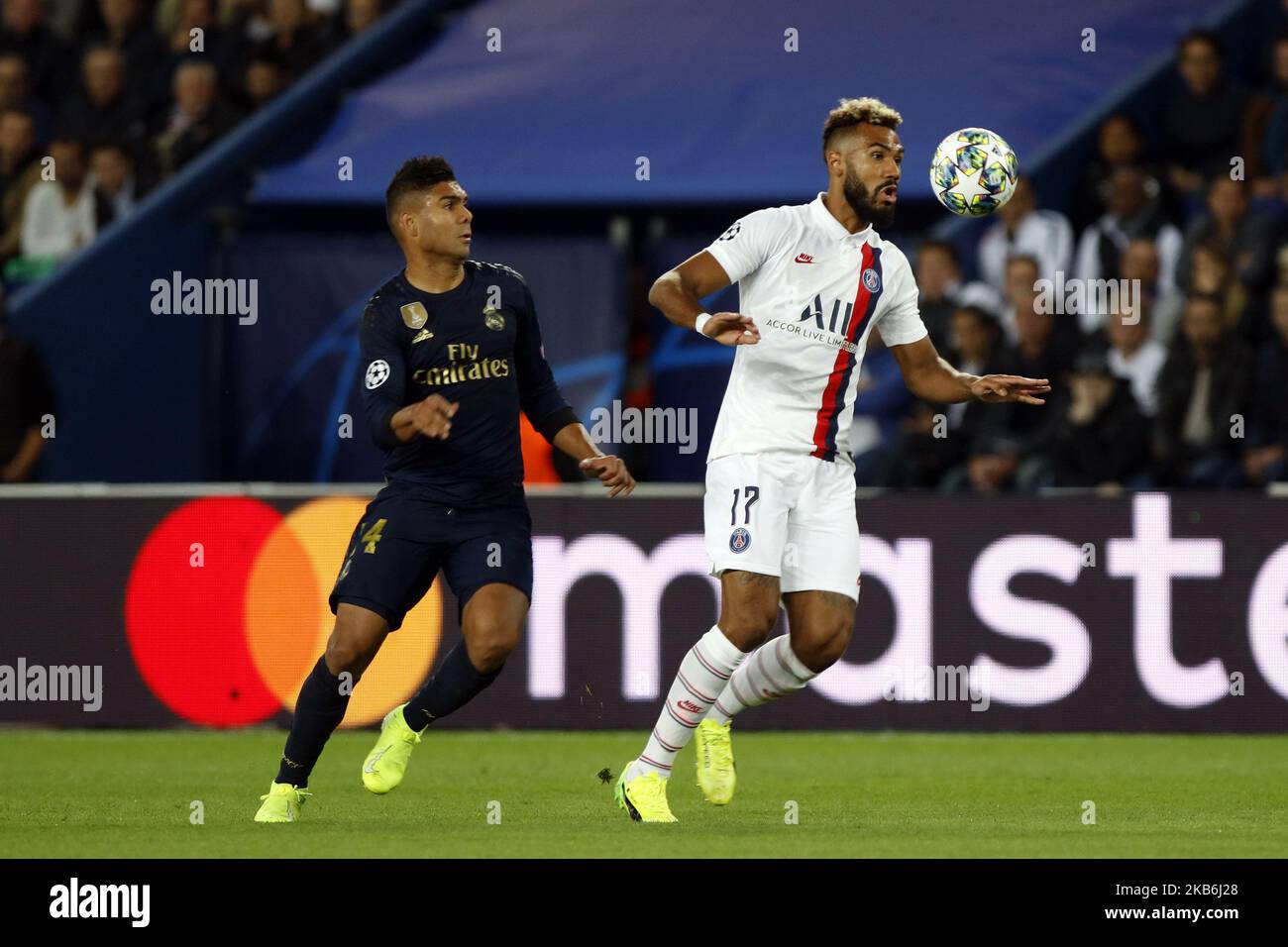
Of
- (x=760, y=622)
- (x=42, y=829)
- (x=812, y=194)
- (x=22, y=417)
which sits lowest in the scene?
(x=42, y=829)

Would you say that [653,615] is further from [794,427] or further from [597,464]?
[597,464]

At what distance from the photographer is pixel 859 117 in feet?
29.0

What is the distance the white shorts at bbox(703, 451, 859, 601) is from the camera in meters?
8.66

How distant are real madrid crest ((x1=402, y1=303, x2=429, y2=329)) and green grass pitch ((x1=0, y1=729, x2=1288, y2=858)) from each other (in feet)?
5.80

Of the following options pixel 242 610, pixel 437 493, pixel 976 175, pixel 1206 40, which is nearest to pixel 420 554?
pixel 437 493

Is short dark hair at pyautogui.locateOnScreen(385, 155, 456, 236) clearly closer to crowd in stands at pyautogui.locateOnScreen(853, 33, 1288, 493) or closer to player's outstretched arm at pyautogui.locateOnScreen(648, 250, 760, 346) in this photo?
player's outstretched arm at pyautogui.locateOnScreen(648, 250, 760, 346)

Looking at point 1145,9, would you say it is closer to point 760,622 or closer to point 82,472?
point 82,472

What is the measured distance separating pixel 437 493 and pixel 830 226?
1743 mm

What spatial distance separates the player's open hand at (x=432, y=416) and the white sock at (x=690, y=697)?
137cm

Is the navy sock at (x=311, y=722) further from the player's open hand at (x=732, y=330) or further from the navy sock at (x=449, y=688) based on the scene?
the player's open hand at (x=732, y=330)

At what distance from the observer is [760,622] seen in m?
8.66

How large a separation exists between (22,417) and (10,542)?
85.2 inches

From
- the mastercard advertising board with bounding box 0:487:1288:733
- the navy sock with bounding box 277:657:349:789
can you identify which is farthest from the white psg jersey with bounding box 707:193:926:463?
the mastercard advertising board with bounding box 0:487:1288:733

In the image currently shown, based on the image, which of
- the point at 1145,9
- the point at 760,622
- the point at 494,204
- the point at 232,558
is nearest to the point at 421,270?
the point at 760,622
